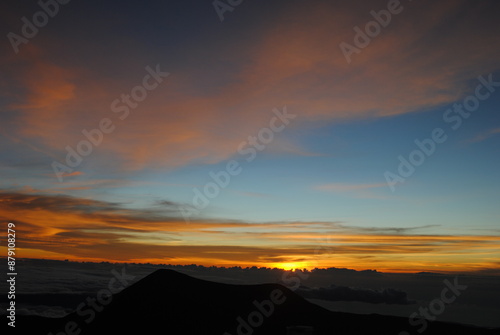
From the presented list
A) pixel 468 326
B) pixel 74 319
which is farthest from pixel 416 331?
pixel 74 319

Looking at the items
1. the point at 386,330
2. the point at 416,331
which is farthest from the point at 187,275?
the point at 416,331

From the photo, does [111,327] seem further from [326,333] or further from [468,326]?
[468,326]

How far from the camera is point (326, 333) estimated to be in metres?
68.4

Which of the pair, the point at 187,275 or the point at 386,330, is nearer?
the point at 386,330

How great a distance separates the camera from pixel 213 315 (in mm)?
68688

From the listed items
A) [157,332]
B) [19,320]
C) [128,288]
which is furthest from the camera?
[19,320]

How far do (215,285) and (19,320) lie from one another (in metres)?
56.8

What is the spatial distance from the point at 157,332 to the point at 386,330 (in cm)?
3692

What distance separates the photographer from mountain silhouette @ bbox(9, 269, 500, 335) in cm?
6650

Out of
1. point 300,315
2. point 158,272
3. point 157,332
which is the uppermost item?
point 158,272

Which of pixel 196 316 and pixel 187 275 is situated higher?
pixel 187 275

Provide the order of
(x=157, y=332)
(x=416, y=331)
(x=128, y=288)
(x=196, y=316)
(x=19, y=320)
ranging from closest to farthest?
(x=157, y=332) → (x=196, y=316) → (x=416, y=331) → (x=128, y=288) → (x=19, y=320)

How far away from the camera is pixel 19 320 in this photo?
104 meters

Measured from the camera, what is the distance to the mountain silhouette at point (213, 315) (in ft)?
218
